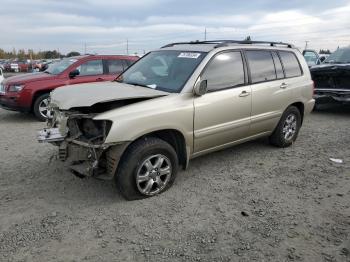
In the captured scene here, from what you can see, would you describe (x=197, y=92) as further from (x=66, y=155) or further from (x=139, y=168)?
(x=66, y=155)

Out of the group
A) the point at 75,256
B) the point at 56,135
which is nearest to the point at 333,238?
the point at 75,256

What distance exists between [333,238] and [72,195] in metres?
2.91

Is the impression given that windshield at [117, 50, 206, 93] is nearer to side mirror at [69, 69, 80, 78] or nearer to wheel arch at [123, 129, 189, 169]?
wheel arch at [123, 129, 189, 169]

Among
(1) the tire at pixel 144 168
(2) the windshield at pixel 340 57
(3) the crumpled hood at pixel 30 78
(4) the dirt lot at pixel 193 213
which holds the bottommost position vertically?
(4) the dirt lot at pixel 193 213

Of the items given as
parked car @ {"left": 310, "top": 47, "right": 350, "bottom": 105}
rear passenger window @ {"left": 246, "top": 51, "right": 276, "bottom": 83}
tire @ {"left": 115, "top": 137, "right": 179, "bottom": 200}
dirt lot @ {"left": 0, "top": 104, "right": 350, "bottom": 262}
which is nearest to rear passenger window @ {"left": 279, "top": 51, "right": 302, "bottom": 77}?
rear passenger window @ {"left": 246, "top": 51, "right": 276, "bottom": 83}

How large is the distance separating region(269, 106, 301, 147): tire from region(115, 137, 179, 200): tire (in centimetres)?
248

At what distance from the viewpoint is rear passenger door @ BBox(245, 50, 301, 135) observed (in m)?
5.41

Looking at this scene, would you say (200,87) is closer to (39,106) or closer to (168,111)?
(168,111)

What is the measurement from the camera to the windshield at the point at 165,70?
466 cm

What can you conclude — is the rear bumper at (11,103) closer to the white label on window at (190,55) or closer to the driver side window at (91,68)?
the driver side window at (91,68)

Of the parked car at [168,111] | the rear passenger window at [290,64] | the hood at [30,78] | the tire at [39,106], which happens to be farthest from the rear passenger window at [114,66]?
the rear passenger window at [290,64]

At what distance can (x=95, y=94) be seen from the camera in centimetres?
418

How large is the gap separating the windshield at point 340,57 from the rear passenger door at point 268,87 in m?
4.53

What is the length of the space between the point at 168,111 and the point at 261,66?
2.10 m
